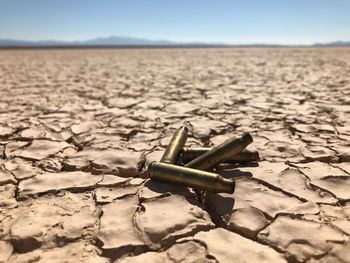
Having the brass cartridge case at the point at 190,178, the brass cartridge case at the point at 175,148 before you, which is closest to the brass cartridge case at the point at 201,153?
the brass cartridge case at the point at 175,148

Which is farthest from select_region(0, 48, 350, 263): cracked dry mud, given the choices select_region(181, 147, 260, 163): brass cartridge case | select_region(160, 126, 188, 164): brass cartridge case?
select_region(160, 126, 188, 164): brass cartridge case

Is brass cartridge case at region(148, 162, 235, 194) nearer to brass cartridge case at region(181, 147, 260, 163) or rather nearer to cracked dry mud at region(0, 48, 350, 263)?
cracked dry mud at region(0, 48, 350, 263)

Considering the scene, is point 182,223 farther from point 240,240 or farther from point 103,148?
point 103,148

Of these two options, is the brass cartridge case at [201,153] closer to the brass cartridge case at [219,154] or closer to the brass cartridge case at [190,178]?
the brass cartridge case at [219,154]

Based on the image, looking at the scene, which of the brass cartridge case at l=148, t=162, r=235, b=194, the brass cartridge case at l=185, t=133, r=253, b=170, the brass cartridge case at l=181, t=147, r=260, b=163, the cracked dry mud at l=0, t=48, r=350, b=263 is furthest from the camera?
the brass cartridge case at l=181, t=147, r=260, b=163

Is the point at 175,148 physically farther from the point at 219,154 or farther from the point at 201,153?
the point at 219,154

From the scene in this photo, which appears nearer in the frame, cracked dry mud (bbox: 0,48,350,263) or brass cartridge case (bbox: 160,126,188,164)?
cracked dry mud (bbox: 0,48,350,263)

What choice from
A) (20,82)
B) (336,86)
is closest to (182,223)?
(336,86)
